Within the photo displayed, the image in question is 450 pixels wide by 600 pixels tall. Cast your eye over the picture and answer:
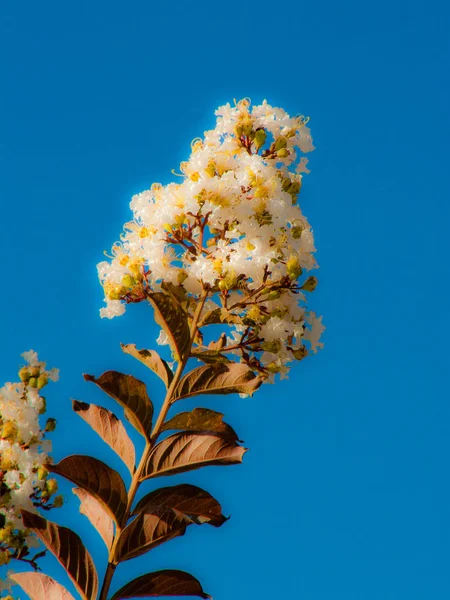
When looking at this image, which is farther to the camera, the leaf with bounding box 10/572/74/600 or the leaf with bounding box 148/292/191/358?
the leaf with bounding box 148/292/191/358

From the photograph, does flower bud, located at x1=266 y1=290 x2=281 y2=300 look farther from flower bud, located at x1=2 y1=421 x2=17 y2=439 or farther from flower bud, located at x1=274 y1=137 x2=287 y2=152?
flower bud, located at x1=2 y1=421 x2=17 y2=439

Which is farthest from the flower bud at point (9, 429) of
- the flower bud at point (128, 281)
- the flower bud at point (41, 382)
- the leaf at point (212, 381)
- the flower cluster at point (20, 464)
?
the flower bud at point (128, 281)

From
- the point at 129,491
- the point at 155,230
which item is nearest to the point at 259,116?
the point at 155,230

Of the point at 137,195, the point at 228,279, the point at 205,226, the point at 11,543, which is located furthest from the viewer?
the point at 137,195

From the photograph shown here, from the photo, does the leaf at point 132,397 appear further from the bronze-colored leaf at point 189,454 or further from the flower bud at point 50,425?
the flower bud at point 50,425

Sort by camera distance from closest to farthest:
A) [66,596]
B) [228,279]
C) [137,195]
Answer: [66,596] < [228,279] < [137,195]

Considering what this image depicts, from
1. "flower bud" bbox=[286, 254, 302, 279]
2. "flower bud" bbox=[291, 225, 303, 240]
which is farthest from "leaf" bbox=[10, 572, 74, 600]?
"flower bud" bbox=[291, 225, 303, 240]

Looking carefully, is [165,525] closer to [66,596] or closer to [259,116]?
[66,596]
